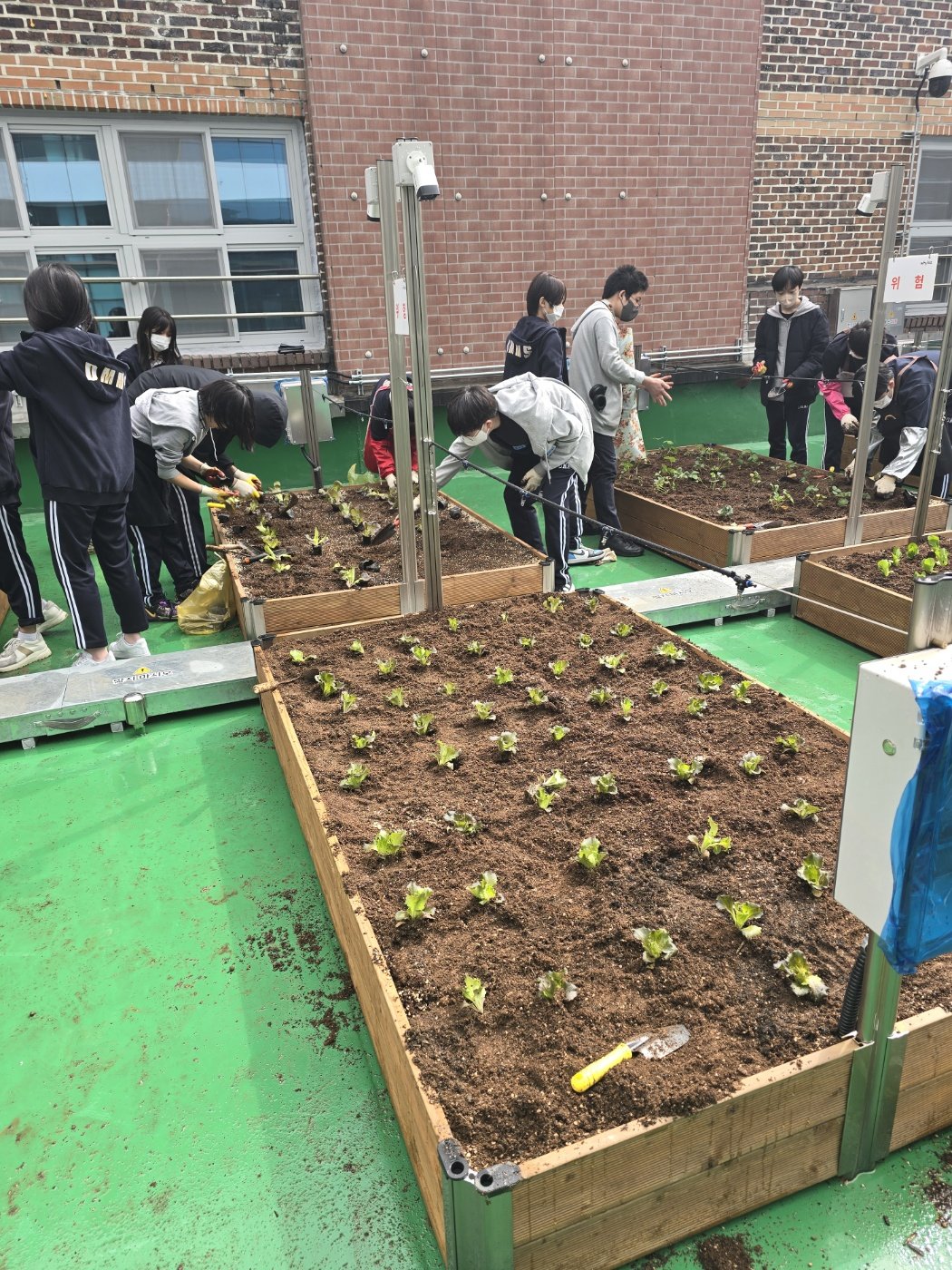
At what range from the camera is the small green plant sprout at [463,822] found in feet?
8.65

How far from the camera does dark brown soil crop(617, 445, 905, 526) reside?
5.84 m

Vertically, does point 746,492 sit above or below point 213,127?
below

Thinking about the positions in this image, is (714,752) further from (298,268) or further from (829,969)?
(298,268)

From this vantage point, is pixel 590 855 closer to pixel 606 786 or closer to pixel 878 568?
pixel 606 786

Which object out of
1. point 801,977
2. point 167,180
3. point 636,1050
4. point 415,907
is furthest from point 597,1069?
point 167,180

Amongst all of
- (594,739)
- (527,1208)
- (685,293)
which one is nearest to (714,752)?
(594,739)

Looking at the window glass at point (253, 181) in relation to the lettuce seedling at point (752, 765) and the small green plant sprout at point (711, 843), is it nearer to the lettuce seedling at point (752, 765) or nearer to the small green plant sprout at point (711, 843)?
the lettuce seedling at point (752, 765)

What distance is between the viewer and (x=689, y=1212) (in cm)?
170

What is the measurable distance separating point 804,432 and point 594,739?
5.09 metres

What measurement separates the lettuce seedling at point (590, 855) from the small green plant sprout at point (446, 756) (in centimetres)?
65

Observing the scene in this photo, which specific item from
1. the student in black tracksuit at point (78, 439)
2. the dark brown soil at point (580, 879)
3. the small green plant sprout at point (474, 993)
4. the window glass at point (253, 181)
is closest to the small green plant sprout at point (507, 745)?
the dark brown soil at point (580, 879)

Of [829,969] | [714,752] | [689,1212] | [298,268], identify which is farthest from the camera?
[298,268]

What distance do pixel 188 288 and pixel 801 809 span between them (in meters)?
6.94

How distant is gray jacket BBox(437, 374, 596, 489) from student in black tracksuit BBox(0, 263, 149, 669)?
5.34 feet
